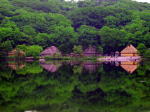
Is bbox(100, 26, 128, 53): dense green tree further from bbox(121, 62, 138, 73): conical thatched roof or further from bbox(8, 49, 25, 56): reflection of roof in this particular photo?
bbox(121, 62, 138, 73): conical thatched roof

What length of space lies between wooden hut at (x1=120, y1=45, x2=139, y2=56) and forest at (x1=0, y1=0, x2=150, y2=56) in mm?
1003

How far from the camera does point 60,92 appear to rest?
31.9 feet

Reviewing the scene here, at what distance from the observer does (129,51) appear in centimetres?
4550

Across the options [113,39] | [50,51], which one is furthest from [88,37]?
[50,51]

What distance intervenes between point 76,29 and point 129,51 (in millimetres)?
16082

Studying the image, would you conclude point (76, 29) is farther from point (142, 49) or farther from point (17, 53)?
point (17, 53)

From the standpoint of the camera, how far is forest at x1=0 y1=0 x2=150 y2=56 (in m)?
47.3

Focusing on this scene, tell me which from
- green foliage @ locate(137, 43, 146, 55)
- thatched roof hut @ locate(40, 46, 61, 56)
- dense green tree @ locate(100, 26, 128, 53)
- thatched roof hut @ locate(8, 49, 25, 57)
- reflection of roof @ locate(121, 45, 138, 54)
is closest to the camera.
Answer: thatched roof hut @ locate(8, 49, 25, 57)

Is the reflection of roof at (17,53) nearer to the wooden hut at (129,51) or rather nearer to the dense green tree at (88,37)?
the dense green tree at (88,37)

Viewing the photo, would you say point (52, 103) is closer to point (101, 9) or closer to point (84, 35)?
point (84, 35)

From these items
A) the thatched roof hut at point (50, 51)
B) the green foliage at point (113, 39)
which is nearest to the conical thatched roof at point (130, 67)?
the thatched roof hut at point (50, 51)

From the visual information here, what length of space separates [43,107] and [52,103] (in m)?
0.52

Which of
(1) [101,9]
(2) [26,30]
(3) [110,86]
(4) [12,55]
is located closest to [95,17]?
(1) [101,9]

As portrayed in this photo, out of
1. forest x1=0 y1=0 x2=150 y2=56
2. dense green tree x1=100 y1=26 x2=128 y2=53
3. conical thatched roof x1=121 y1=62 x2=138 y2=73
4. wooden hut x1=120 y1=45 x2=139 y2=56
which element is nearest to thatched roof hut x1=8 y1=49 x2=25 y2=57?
forest x1=0 y1=0 x2=150 y2=56
